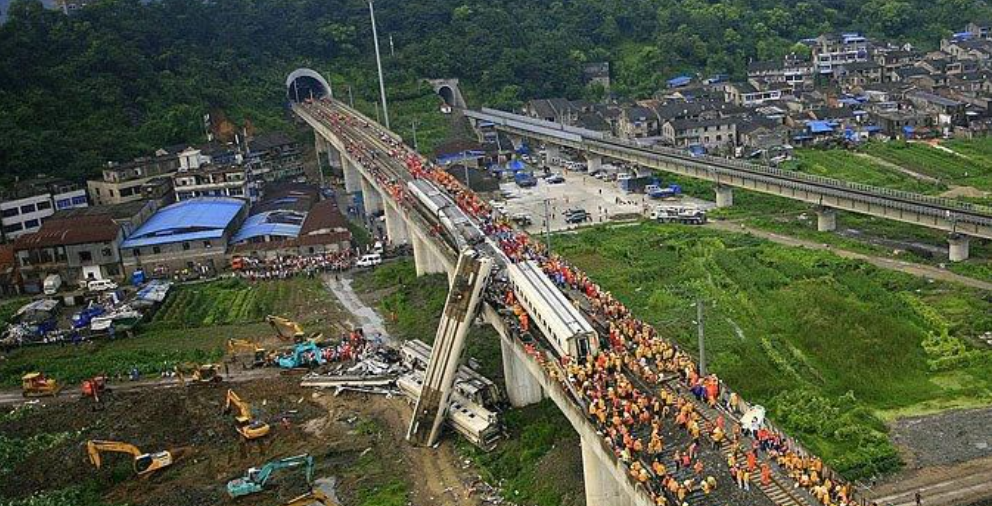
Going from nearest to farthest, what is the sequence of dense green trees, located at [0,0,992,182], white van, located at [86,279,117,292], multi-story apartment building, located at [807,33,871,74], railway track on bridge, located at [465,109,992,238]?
railway track on bridge, located at [465,109,992,238] → white van, located at [86,279,117,292] → dense green trees, located at [0,0,992,182] → multi-story apartment building, located at [807,33,871,74]

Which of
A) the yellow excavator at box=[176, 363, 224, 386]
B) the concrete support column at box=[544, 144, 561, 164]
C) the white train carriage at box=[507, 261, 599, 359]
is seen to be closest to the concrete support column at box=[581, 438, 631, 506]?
the white train carriage at box=[507, 261, 599, 359]

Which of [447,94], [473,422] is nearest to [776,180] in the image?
[473,422]

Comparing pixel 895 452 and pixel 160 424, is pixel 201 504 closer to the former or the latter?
pixel 160 424

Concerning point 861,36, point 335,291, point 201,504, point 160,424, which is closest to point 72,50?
point 335,291

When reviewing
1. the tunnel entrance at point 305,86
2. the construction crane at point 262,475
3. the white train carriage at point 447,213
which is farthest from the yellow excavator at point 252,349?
the tunnel entrance at point 305,86

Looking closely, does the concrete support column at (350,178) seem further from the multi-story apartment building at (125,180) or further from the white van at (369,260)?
the white van at (369,260)

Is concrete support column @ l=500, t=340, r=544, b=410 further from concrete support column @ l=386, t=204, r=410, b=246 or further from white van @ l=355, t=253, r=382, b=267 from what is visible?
concrete support column @ l=386, t=204, r=410, b=246

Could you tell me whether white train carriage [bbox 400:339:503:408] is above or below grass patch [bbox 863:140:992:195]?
above

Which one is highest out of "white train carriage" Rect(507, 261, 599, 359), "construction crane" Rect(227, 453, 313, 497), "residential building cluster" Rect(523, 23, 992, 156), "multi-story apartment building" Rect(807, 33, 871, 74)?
"multi-story apartment building" Rect(807, 33, 871, 74)
